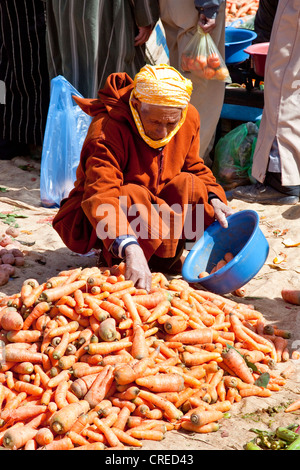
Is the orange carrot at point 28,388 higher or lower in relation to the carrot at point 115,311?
lower

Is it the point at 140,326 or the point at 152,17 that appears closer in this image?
the point at 140,326

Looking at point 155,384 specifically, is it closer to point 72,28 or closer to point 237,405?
point 237,405

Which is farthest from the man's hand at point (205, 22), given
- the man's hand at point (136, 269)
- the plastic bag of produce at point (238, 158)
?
the man's hand at point (136, 269)

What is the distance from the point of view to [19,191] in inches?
222

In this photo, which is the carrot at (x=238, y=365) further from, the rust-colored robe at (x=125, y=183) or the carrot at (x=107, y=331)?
the rust-colored robe at (x=125, y=183)

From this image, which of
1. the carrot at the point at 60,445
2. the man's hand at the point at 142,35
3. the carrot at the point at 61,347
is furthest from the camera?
the man's hand at the point at 142,35

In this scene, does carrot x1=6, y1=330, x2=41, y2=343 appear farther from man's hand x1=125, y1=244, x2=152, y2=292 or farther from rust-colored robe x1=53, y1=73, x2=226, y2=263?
rust-colored robe x1=53, y1=73, x2=226, y2=263

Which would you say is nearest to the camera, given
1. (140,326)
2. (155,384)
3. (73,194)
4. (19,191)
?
(155,384)

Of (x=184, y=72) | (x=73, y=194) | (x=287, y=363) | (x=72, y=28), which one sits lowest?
(x=287, y=363)

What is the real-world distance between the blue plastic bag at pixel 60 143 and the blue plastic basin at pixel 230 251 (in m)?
1.63

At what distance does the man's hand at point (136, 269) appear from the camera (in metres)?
3.29

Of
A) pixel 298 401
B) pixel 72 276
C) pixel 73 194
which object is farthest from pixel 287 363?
pixel 73 194

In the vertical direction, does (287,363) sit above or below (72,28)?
below

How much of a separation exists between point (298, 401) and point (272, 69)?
120 inches
